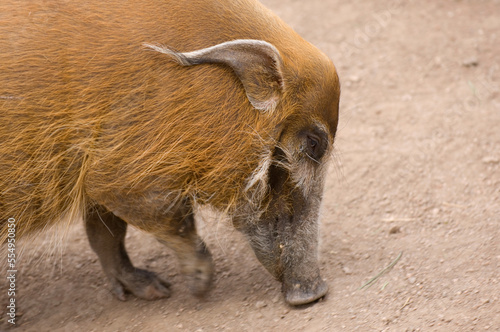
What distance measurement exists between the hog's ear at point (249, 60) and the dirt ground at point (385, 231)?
32.2 inches

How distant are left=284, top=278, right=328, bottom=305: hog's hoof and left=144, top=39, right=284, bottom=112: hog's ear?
3.66ft

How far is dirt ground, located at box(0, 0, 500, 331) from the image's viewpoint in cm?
343

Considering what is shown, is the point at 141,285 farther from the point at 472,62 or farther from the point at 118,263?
the point at 472,62

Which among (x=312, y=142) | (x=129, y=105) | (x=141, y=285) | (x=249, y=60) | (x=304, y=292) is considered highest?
(x=249, y=60)

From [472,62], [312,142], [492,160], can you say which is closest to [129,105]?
[312,142]

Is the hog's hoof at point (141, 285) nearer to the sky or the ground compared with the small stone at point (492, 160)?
nearer to the ground

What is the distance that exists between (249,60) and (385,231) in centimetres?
169

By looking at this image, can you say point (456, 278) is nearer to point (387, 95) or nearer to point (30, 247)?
point (387, 95)

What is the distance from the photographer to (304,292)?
354 cm

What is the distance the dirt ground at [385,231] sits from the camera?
3.43 m

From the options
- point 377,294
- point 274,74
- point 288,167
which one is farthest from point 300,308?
point 274,74

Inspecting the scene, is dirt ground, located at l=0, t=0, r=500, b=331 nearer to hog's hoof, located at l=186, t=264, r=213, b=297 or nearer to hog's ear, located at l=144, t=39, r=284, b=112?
hog's hoof, located at l=186, t=264, r=213, b=297

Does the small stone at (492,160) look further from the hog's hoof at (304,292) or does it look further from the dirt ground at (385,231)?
the hog's hoof at (304,292)

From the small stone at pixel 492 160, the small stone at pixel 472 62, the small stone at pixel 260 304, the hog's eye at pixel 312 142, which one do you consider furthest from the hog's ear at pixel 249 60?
the small stone at pixel 472 62
